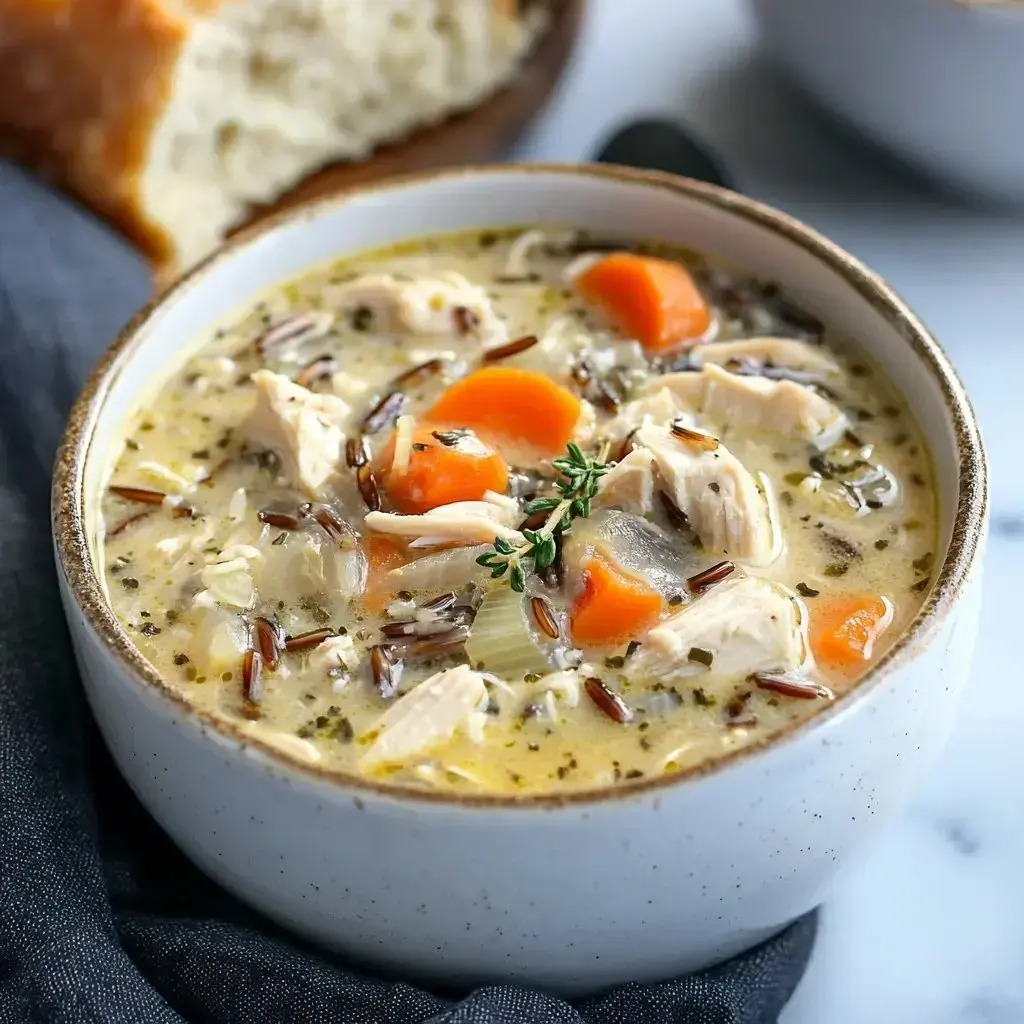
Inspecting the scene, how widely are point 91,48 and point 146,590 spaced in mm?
1392

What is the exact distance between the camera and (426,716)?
170 centimetres

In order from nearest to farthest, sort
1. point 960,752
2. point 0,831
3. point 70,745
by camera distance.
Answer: point 0,831
point 70,745
point 960,752

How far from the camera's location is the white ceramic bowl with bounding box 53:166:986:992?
154 cm

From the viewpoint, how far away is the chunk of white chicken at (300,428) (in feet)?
6.72

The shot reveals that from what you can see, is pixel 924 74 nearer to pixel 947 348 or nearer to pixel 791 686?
pixel 947 348

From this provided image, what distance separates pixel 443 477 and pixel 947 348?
143cm

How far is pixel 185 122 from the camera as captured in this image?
3021mm

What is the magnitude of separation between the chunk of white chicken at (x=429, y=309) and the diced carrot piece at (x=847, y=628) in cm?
74

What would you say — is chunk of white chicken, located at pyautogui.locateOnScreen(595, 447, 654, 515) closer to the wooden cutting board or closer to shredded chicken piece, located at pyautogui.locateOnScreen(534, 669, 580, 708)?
shredded chicken piece, located at pyautogui.locateOnScreen(534, 669, 580, 708)

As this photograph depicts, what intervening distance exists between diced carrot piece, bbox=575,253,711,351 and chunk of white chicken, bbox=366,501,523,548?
513 mm

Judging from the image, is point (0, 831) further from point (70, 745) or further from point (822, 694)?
point (822, 694)

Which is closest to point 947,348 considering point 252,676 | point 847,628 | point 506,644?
point 847,628

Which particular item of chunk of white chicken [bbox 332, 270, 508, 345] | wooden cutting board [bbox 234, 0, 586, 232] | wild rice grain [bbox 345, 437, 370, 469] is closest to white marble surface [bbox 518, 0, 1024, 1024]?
wooden cutting board [bbox 234, 0, 586, 232]

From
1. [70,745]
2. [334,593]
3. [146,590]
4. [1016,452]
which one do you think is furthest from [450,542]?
[1016,452]
